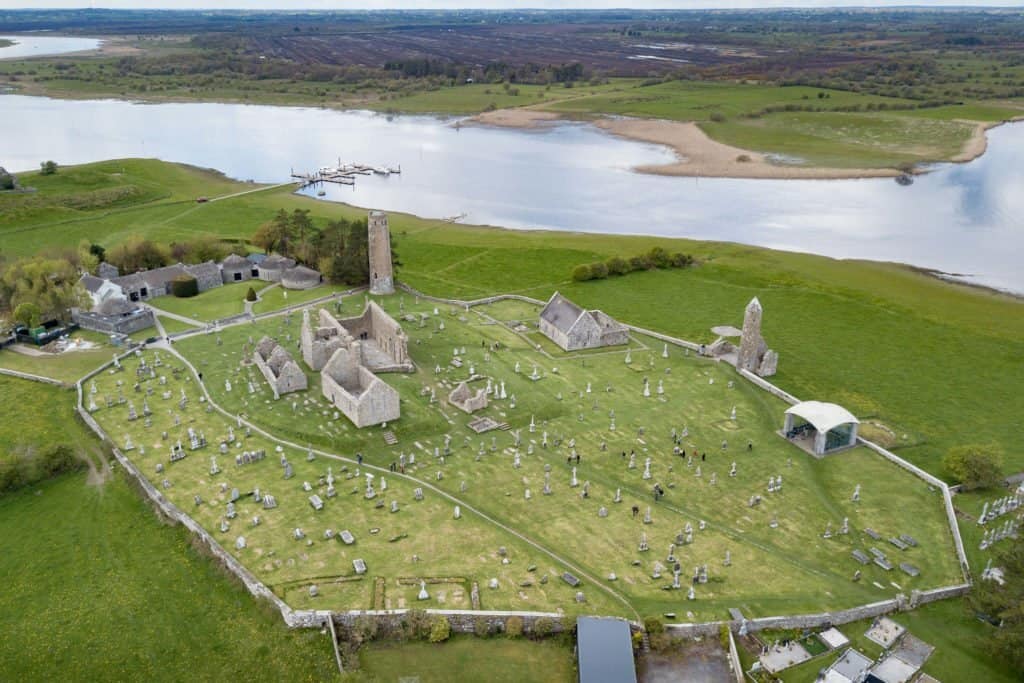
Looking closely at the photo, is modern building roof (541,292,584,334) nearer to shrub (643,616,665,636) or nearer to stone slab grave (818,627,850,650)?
shrub (643,616,665,636)

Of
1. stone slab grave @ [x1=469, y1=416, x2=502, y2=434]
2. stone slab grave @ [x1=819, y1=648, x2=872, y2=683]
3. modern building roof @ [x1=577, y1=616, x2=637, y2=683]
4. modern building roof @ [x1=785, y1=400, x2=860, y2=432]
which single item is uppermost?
Result: modern building roof @ [x1=785, y1=400, x2=860, y2=432]

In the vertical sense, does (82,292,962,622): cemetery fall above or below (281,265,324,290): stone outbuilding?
above

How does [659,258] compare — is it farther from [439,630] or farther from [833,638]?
[439,630]

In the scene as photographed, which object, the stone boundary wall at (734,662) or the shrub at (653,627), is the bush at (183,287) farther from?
the stone boundary wall at (734,662)

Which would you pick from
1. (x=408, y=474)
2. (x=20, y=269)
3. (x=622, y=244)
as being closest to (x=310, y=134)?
(x=622, y=244)

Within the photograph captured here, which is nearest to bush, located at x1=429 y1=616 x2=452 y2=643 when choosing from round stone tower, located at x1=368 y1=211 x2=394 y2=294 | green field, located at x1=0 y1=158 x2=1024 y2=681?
green field, located at x1=0 y1=158 x2=1024 y2=681

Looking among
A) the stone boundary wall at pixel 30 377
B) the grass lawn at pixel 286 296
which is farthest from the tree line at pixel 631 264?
the stone boundary wall at pixel 30 377

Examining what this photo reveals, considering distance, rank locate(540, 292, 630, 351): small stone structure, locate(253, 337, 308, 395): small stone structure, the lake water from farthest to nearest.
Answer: the lake water
locate(540, 292, 630, 351): small stone structure
locate(253, 337, 308, 395): small stone structure
